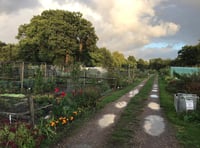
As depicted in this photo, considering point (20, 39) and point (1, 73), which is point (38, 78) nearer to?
point (1, 73)

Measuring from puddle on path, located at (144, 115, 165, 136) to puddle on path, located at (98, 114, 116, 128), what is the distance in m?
1.09

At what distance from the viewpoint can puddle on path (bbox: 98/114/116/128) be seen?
630 centimetres

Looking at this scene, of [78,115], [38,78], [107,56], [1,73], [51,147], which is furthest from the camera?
[107,56]

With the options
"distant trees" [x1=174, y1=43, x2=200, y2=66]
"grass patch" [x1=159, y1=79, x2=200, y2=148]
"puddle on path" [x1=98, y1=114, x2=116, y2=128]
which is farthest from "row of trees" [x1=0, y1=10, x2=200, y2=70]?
"grass patch" [x1=159, y1=79, x2=200, y2=148]

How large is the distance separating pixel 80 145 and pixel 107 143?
0.61 metres

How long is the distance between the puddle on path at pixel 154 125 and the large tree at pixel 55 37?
27698mm

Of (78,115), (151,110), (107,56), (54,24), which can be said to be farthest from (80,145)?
(107,56)

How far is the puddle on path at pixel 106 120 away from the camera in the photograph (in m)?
6.30

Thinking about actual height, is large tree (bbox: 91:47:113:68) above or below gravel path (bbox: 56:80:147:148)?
above

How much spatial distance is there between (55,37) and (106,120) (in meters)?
28.0

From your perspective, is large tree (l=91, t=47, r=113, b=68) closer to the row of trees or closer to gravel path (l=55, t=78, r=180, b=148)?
the row of trees

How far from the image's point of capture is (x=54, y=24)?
111ft

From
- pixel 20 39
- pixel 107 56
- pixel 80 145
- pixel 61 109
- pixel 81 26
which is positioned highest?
pixel 81 26

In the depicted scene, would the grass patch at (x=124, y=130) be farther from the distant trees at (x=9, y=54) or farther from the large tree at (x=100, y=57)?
the distant trees at (x=9, y=54)
